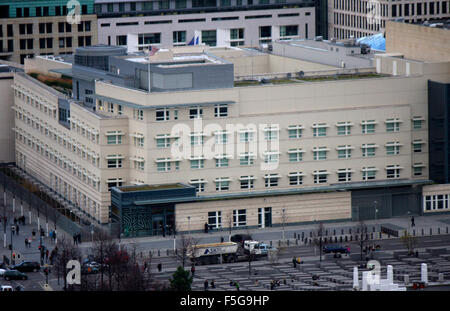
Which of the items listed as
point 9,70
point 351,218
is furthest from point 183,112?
point 9,70

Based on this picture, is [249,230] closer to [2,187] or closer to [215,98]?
[215,98]

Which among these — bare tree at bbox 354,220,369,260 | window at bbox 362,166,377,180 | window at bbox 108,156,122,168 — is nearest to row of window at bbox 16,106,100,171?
window at bbox 108,156,122,168

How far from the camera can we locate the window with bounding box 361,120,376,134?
134625mm

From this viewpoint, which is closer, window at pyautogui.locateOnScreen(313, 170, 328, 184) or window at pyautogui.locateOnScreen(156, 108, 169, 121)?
window at pyautogui.locateOnScreen(156, 108, 169, 121)

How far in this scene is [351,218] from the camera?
442ft

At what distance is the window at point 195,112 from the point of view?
127938 millimetres

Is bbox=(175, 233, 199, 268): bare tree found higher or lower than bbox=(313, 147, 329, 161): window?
lower

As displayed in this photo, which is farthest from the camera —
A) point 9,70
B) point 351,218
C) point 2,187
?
point 9,70

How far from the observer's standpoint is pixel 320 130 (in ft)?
438

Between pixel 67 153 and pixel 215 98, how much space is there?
85.2 feet

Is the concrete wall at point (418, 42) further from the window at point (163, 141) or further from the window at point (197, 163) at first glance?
the window at point (163, 141)

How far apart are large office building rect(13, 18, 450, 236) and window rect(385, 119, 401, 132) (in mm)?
124

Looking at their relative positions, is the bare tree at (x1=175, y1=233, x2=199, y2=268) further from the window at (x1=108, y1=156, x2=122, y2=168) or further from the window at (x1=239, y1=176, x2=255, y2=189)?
the window at (x1=108, y1=156, x2=122, y2=168)

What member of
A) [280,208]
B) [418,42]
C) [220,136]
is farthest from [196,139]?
[418,42]
